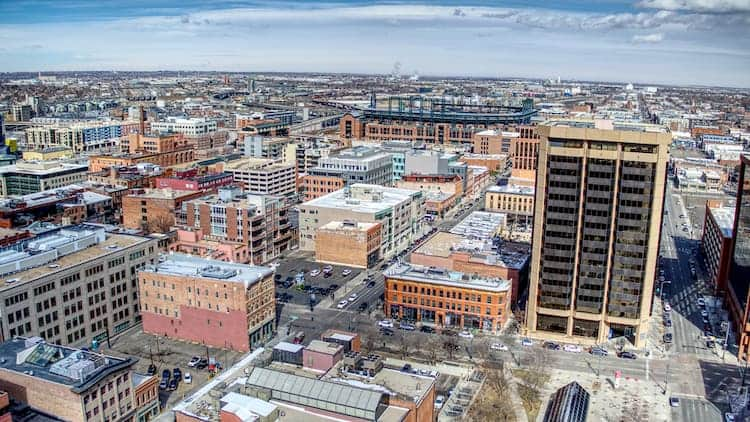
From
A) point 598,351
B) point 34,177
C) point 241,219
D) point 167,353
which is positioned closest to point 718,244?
point 598,351

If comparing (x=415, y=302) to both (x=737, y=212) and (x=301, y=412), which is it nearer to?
(x=301, y=412)

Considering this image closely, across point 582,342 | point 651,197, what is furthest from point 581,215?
point 582,342

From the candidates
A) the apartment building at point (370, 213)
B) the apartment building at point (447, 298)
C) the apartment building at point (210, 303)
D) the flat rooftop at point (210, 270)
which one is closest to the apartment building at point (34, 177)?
the apartment building at point (370, 213)

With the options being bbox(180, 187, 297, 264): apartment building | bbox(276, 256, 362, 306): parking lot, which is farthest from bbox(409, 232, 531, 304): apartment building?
bbox(180, 187, 297, 264): apartment building

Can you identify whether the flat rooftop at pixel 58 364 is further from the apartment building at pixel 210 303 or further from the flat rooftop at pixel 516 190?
the flat rooftop at pixel 516 190

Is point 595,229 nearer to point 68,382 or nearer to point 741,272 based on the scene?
point 741,272
